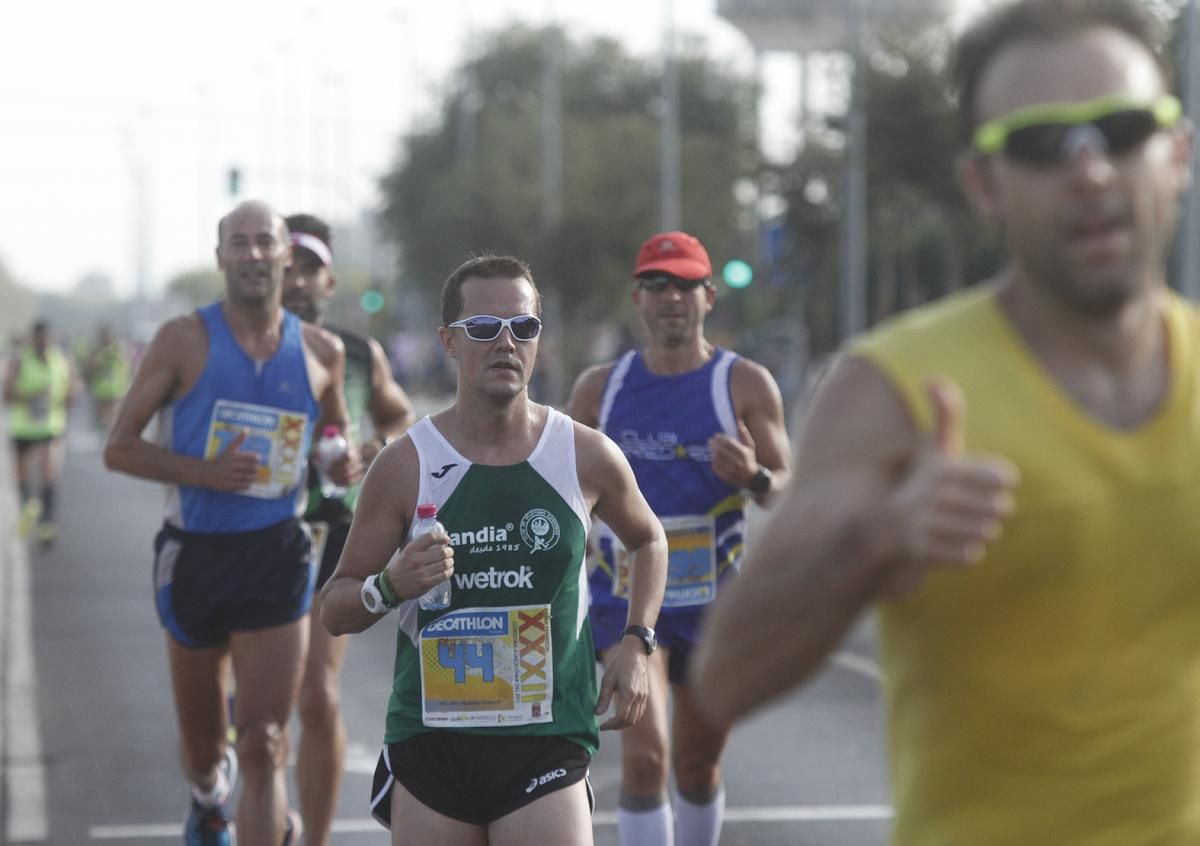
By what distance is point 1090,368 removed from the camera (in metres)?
2.54

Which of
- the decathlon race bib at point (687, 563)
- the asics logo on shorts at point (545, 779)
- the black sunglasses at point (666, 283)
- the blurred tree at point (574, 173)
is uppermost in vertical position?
the blurred tree at point (574, 173)

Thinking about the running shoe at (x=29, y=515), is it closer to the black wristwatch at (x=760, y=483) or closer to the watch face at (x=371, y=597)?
the black wristwatch at (x=760, y=483)

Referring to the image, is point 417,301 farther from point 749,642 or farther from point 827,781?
point 749,642

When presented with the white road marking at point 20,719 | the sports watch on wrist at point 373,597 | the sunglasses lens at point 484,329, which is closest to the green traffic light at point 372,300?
the white road marking at point 20,719

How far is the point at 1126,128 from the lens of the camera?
247cm

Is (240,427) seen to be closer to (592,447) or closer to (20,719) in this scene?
(592,447)

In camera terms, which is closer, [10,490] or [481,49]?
[10,490]

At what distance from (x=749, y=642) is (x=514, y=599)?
247cm

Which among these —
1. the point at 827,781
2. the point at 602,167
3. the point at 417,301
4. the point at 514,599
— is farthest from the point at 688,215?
the point at 514,599

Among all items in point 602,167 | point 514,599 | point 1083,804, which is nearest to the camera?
point 1083,804

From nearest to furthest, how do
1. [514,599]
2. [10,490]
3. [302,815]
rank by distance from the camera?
1. [514,599]
2. [302,815]
3. [10,490]

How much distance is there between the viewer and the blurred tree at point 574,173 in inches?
2132

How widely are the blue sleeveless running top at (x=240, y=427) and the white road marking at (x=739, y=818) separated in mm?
1662

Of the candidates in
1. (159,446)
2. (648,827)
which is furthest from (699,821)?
(159,446)
